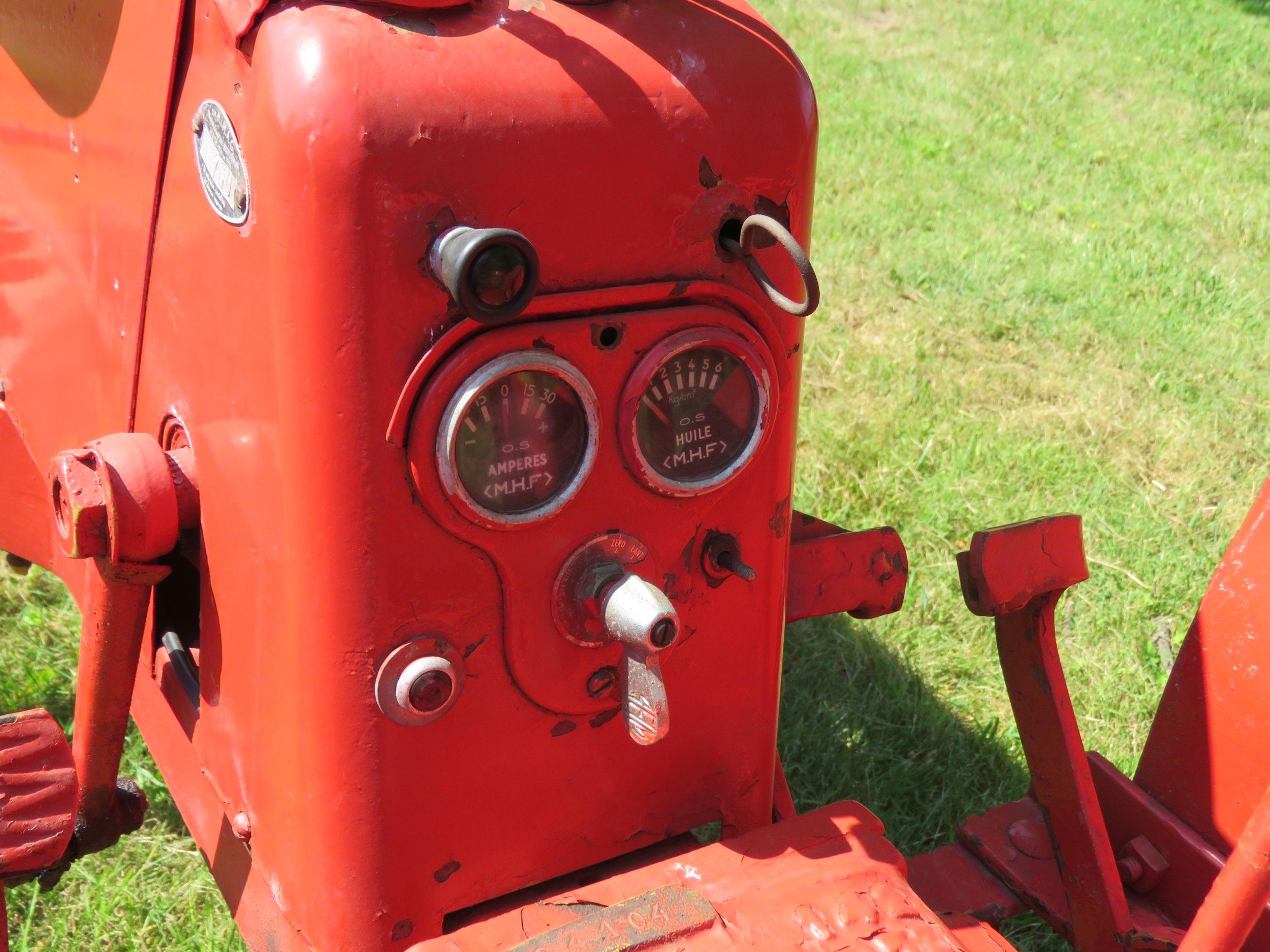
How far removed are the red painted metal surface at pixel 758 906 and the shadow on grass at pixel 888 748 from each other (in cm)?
93

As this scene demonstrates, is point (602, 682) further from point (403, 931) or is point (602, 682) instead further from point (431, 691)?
point (403, 931)

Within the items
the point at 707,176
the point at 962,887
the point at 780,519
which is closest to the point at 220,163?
the point at 707,176

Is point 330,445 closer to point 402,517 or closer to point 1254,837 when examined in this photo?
point 402,517

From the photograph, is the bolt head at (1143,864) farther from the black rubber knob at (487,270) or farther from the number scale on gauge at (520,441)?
the black rubber knob at (487,270)

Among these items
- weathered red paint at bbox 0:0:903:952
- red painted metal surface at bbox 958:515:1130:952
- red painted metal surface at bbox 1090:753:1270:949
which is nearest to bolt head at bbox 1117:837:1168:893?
red painted metal surface at bbox 1090:753:1270:949

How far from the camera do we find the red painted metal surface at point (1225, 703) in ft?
5.15

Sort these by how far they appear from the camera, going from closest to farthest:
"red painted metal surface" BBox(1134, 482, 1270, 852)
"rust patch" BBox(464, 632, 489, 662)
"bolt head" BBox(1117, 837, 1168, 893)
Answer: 1. "rust patch" BBox(464, 632, 489, 662)
2. "red painted metal surface" BBox(1134, 482, 1270, 852)
3. "bolt head" BBox(1117, 837, 1168, 893)

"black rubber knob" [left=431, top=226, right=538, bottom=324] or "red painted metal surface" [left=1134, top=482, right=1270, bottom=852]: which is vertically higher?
"black rubber knob" [left=431, top=226, right=538, bottom=324]

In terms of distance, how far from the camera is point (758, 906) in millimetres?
1180

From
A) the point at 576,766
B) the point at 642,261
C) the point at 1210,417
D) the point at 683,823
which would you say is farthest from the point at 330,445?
the point at 1210,417

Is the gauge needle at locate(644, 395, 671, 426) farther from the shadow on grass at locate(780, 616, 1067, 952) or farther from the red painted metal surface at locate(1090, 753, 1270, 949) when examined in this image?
the shadow on grass at locate(780, 616, 1067, 952)

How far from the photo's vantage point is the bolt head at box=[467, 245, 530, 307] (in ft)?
3.17

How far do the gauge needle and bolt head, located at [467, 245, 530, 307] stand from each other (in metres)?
0.22

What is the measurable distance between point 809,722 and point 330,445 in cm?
160
